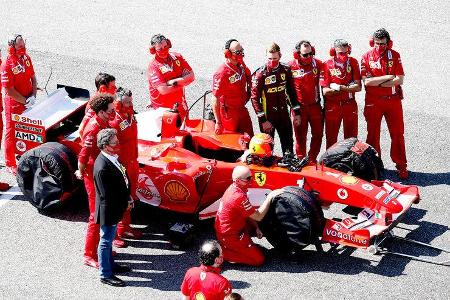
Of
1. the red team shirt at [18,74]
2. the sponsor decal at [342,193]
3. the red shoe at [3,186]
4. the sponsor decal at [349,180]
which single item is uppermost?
the red team shirt at [18,74]

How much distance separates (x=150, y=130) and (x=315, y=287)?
3.11 m

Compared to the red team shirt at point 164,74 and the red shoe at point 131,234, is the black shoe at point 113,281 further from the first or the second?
the red team shirt at point 164,74

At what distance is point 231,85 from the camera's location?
11758mm

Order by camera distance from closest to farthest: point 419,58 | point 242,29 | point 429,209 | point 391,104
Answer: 1. point 429,209
2. point 391,104
3. point 419,58
4. point 242,29

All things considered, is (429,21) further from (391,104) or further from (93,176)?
(93,176)

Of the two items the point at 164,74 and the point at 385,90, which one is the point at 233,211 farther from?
the point at 385,90

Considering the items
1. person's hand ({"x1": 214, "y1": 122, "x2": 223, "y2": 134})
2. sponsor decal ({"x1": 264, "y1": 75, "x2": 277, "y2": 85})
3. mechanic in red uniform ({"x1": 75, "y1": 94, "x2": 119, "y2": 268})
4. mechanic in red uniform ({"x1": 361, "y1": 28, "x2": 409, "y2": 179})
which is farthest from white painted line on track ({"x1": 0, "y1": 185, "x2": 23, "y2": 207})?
mechanic in red uniform ({"x1": 361, "y1": 28, "x2": 409, "y2": 179})

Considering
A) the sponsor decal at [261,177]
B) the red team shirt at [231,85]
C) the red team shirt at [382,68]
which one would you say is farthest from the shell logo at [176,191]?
the red team shirt at [382,68]

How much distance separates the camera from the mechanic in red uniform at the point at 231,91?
459 inches

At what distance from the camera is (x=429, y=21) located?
1797 cm

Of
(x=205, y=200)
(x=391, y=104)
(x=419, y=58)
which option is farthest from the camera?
(x=419, y=58)

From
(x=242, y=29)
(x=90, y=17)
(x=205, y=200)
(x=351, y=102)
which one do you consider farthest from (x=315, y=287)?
(x=90, y=17)

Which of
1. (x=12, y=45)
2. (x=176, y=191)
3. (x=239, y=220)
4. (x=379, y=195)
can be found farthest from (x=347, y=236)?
(x=12, y=45)

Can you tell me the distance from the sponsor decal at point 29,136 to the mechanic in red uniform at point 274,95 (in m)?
2.92
